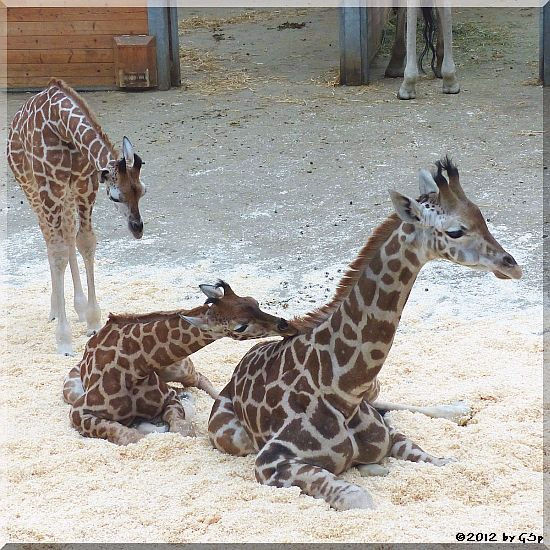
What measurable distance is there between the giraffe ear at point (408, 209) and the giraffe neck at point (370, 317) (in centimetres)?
11

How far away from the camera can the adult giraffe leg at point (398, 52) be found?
492 inches

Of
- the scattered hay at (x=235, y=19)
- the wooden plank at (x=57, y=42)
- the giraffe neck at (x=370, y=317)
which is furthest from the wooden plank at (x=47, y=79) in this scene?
the giraffe neck at (x=370, y=317)

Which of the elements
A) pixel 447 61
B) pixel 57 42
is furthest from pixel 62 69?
pixel 447 61

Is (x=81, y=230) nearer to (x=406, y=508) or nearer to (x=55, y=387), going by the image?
(x=55, y=387)

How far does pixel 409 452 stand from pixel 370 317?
28.4 inches

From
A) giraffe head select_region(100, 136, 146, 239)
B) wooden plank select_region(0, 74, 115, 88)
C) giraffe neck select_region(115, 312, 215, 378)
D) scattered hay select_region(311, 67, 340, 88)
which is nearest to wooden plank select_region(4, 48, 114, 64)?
wooden plank select_region(0, 74, 115, 88)

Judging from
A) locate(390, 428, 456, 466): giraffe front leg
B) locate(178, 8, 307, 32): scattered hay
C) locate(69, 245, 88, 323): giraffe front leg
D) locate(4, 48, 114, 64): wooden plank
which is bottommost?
locate(390, 428, 456, 466): giraffe front leg

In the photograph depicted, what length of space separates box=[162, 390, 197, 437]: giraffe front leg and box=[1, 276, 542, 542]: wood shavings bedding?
0.09 m

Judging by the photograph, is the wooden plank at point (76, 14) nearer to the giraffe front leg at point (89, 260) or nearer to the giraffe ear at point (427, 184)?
the giraffe front leg at point (89, 260)

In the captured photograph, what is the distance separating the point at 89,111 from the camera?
6.14 meters

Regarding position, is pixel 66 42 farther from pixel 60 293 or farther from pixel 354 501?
pixel 354 501

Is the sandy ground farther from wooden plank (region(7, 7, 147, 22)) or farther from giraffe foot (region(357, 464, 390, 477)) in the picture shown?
wooden plank (region(7, 7, 147, 22))

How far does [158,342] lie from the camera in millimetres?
5043

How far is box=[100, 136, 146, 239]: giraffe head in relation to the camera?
5531mm
